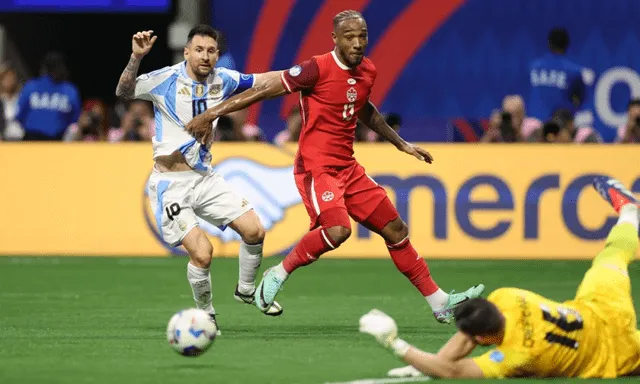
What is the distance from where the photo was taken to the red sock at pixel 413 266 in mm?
11109

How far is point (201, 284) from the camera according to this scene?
10.7 m

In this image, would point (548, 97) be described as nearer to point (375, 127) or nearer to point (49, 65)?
point (49, 65)

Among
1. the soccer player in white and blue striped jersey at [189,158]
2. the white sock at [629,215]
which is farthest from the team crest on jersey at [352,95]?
the white sock at [629,215]

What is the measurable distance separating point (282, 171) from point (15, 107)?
15.1 feet

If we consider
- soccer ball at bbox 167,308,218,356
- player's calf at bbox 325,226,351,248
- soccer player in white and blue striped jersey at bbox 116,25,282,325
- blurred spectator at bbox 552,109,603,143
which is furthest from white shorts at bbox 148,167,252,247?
blurred spectator at bbox 552,109,603,143

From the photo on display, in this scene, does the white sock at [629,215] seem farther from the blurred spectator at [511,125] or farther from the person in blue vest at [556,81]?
the person in blue vest at [556,81]

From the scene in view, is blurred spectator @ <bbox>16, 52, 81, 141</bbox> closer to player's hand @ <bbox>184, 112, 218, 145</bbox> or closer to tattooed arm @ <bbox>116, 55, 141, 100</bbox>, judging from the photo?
tattooed arm @ <bbox>116, 55, 141, 100</bbox>

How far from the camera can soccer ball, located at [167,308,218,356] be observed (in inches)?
353

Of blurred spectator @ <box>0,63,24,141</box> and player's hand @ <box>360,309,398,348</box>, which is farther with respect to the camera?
blurred spectator @ <box>0,63,24,141</box>

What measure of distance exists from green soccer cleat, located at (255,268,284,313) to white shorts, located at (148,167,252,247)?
1.86 ft

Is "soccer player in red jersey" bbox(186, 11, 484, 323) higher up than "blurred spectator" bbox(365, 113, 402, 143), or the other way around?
"soccer player in red jersey" bbox(186, 11, 484, 323)

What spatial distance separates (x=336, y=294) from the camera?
13.9 m

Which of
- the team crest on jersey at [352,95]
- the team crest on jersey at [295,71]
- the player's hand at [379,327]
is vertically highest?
the team crest on jersey at [295,71]

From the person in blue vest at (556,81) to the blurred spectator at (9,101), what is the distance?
690cm
